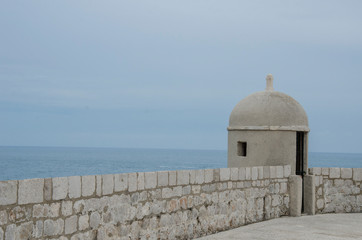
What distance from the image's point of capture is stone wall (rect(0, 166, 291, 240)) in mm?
4883

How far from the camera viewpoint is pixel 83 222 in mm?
5625

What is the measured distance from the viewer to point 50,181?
201 inches

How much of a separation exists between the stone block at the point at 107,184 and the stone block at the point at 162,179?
0.96m

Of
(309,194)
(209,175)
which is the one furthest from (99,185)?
(309,194)

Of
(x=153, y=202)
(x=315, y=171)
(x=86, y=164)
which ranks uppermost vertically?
(x=315, y=171)

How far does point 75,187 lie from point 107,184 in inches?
22.7

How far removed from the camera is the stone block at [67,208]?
533 centimetres

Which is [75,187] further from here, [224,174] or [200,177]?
[224,174]

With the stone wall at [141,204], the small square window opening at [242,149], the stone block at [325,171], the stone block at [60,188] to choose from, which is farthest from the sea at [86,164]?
the stone block at [60,188]

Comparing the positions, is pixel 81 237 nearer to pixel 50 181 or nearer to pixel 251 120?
pixel 50 181

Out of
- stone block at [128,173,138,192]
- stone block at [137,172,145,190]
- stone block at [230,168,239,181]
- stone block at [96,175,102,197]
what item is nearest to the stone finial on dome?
stone block at [230,168,239,181]

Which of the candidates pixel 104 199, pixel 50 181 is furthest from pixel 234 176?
pixel 50 181

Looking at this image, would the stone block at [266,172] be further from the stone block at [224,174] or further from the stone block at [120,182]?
the stone block at [120,182]

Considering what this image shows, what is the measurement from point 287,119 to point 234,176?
2.74m
